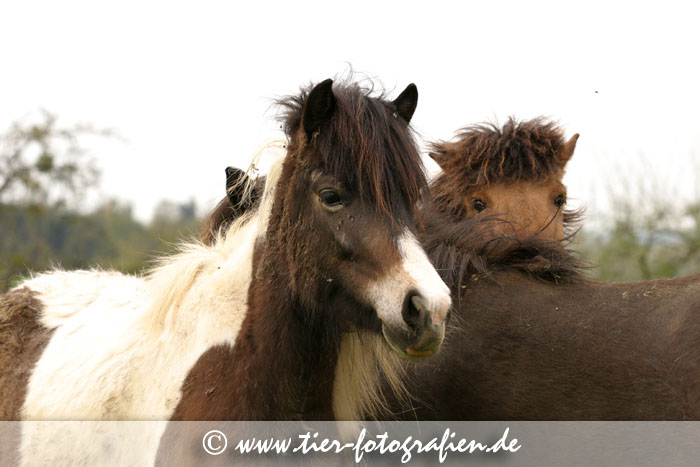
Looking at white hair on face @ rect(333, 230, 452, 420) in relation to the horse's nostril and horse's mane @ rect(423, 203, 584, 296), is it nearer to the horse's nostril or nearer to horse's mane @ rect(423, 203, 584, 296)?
the horse's nostril

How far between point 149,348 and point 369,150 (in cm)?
143

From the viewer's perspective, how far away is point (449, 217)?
5.04 metres

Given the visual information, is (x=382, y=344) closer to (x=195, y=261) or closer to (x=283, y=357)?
(x=283, y=357)

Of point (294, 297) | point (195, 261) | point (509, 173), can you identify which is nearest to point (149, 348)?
point (195, 261)

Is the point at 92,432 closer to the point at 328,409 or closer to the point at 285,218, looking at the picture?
the point at 328,409

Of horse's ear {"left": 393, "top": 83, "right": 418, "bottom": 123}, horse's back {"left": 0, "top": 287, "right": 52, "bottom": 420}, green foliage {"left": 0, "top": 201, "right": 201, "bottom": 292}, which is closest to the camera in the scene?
horse's ear {"left": 393, "top": 83, "right": 418, "bottom": 123}

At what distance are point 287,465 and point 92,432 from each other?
1034 mm

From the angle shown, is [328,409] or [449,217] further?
[449,217]

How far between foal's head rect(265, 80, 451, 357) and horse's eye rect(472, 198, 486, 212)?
230 cm

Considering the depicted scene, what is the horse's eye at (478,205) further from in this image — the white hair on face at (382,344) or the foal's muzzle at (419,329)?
the foal's muzzle at (419,329)

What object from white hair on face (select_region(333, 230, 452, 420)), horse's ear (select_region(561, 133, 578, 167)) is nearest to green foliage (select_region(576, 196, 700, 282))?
horse's ear (select_region(561, 133, 578, 167))

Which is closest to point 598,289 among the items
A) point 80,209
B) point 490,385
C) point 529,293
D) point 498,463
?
point 529,293

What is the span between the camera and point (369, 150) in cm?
275

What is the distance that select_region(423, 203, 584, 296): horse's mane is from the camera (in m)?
3.78
